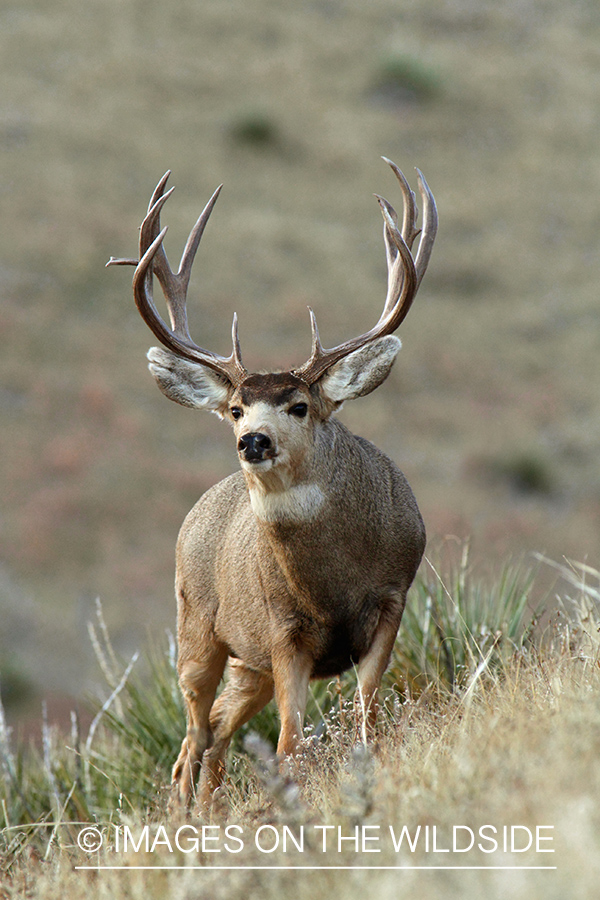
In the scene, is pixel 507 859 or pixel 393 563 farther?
pixel 393 563

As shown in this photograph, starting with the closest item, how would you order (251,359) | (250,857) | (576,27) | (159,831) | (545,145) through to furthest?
(250,857), (159,831), (251,359), (545,145), (576,27)

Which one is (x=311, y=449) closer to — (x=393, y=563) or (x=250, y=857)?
(x=393, y=563)

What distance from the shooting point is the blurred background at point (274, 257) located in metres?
23.2

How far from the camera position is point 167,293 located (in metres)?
7.00

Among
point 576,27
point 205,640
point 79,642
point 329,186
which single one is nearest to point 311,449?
point 205,640

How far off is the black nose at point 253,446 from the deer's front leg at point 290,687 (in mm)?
1006

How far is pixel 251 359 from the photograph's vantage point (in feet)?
85.5

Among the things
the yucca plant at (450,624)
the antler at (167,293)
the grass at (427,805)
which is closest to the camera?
the grass at (427,805)

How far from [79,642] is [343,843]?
17.1 meters

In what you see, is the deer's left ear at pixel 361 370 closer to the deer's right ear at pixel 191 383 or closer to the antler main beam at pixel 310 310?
the antler main beam at pixel 310 310

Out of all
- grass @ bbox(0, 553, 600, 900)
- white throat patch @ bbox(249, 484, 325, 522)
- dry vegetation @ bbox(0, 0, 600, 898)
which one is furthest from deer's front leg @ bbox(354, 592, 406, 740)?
dry vegetation @ bbox(0, 0, 600, 898)

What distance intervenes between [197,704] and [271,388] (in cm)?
226

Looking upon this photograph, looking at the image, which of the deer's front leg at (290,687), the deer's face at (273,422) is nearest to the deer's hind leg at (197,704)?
the deer's front leg at (290,687)

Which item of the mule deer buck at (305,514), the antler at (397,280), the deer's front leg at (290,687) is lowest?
the deer's front leg at (290,687)
